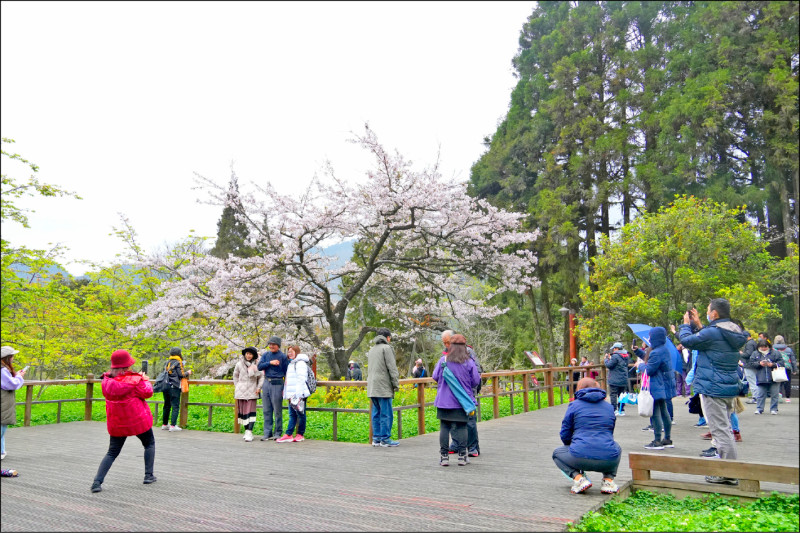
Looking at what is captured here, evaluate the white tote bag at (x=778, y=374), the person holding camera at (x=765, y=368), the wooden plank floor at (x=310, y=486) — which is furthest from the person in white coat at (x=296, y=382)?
the white tote bag at (x=778, y=374)

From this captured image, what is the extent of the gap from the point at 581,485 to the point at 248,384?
19.6 feet

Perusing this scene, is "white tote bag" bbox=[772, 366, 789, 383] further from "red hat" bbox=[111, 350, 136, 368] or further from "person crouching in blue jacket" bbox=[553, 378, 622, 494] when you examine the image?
"red hat" bbox=[111, 350, 136, 368]

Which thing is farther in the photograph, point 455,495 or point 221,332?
point 221,332

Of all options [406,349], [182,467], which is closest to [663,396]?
[182,467]

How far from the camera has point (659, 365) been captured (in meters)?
7.38

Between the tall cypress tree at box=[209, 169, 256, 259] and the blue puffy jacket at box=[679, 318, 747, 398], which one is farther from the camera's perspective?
the tall cypress tree at box=[209, 169, 256, 259]

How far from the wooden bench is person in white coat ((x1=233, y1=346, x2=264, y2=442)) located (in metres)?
6.12

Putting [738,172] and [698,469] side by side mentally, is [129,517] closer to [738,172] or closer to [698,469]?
[698,469]

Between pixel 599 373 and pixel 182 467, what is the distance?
47.5 ft

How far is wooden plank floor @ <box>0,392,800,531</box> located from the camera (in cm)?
431

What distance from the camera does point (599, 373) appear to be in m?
18.3

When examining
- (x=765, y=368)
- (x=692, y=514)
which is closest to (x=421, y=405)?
(x=692, y=514)

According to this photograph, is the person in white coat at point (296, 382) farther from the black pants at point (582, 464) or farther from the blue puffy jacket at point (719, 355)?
the blue puffy jacket at point (719, 355)

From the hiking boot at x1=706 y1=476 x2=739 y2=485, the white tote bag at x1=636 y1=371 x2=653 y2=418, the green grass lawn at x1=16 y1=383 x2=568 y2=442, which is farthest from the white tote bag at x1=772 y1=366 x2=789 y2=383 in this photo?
the hiking boot at x1=706 y1=476 x2=739 y2=485
